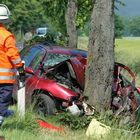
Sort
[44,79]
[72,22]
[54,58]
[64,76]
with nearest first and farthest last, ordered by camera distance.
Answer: [44,79] → [64,76] → [54,58] → [72,22]

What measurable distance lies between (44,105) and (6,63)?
3050 millimetres

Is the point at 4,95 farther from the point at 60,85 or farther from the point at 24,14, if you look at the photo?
the point at 24,14

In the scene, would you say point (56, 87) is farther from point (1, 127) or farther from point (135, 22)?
point (135, 22)

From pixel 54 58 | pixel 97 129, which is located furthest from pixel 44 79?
pixel 97 129

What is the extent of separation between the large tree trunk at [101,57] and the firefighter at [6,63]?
3.15 m

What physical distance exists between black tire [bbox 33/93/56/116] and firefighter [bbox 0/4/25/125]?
2.57 metres

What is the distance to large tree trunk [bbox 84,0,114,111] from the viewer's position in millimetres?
11594

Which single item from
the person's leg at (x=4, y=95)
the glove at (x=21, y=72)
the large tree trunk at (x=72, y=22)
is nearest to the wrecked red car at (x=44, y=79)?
the glove at (x=21, y=72)

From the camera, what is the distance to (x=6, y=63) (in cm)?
861

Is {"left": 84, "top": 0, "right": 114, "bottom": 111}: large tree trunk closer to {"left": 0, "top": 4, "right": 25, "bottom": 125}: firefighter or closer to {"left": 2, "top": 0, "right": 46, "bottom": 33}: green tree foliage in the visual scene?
{"left": 0, "top": 4, "right": 25, "bottom": 125}: firefighter

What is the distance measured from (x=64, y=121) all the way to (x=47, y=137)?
2.77 meters

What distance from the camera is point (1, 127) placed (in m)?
8.78

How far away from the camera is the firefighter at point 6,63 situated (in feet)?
27.6

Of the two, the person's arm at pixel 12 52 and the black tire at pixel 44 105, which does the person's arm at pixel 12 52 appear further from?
the black tire at pixel 44 105
